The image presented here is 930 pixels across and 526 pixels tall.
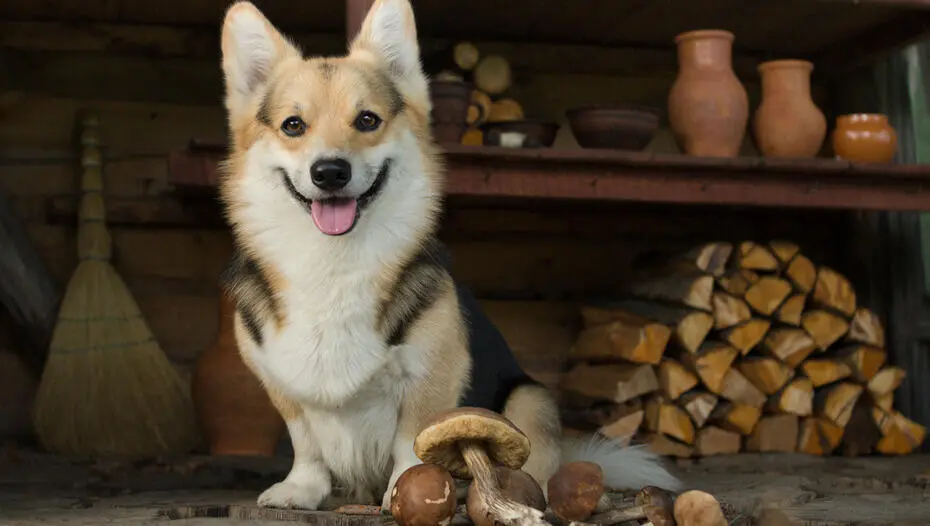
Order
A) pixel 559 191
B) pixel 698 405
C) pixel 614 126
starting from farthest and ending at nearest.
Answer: pixel 698 405
pixel 614 126
pixel 559 191

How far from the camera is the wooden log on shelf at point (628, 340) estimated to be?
3559mm

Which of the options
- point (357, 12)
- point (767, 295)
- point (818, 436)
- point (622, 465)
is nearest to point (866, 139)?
point (767, 295)

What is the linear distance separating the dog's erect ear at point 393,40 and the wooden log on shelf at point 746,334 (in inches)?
61.2

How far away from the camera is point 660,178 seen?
3344 mm

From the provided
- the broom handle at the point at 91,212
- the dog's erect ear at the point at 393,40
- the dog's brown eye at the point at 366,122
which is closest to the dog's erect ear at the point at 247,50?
the dog's erect ear at the point at 393,40

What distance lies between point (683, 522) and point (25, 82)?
289cm

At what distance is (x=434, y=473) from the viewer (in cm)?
199

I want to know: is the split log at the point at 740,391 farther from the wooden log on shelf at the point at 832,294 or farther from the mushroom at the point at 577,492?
the mushroom at the point at 577,492

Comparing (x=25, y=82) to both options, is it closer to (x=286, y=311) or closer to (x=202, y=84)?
(x=202, y=84)

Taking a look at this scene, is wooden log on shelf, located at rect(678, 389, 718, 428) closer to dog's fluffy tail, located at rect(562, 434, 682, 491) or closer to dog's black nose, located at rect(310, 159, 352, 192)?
dog's fluffy tail, located at rect(562, 434, 682, 491)

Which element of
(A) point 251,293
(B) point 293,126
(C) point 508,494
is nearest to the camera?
(C) point 508,494

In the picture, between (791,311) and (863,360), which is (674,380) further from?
Answer: (863,360)

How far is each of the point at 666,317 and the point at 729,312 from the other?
0.21m

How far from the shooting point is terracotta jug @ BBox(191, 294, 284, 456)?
137 inches
